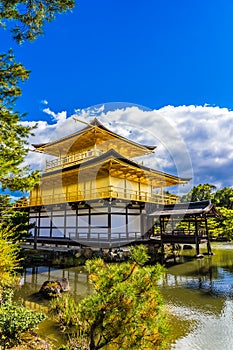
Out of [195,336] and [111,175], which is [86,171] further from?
[195,336]

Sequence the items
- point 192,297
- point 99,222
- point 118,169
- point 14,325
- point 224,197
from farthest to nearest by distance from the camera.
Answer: point 224,197 < point 99,222 < point 118,169 < point 192,297 < point 14,325

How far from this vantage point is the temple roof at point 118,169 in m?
16.6

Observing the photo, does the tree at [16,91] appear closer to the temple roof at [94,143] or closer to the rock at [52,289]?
the rock at [52,289]

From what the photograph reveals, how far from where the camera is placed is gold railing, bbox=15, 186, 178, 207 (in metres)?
17.4

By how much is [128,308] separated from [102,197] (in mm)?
13775

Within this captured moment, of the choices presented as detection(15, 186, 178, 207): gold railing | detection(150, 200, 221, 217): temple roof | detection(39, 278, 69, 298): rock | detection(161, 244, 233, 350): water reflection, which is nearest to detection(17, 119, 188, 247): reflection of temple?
detection(15, 186, 178, 207): gold railing

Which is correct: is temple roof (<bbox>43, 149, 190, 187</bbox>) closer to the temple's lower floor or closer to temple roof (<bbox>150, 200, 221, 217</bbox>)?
the temple's lower floor

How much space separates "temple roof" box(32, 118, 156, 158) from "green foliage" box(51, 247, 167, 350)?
698 inches

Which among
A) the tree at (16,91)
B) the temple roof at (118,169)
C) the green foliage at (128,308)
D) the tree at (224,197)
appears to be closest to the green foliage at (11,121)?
the tree at (16,91)

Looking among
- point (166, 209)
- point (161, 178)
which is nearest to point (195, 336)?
point (166, 209)

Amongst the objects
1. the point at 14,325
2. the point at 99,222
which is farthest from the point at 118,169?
the point at 14,325

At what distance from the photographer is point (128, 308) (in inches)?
132

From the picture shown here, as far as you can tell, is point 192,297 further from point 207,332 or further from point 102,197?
point 102,197

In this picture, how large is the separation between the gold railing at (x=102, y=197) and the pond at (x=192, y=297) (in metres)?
5.47
